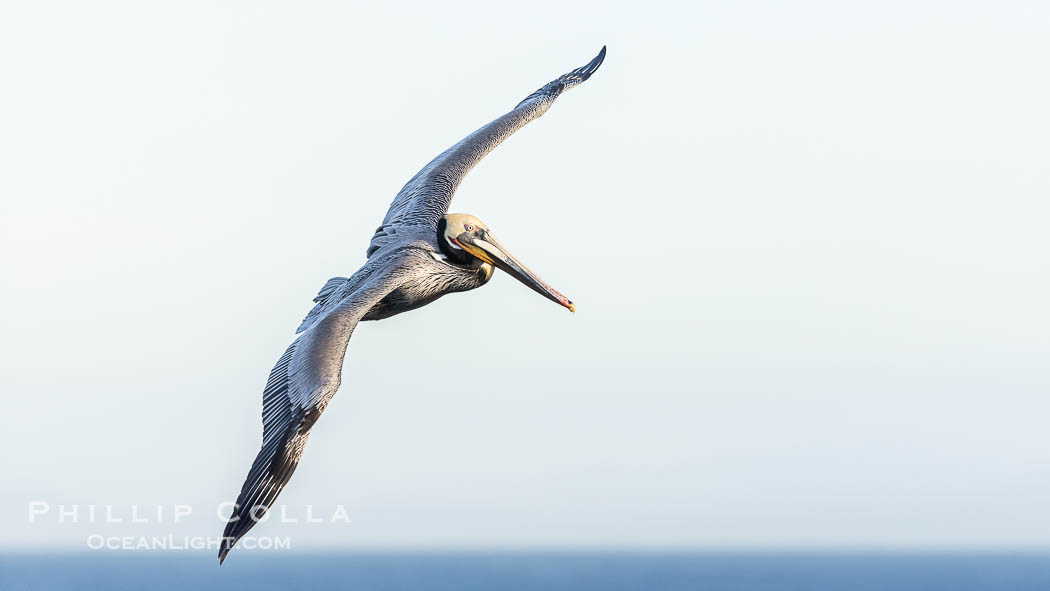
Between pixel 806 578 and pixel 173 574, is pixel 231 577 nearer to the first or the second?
pixel 173 574

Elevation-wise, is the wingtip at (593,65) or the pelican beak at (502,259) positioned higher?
the wingtip at (593,65)

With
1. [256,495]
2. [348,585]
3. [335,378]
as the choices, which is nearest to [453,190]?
[335,378]

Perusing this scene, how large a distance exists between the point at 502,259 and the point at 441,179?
242 centimetres

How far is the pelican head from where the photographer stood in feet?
53.9

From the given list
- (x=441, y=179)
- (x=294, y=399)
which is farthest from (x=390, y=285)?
(x=441, y=179)

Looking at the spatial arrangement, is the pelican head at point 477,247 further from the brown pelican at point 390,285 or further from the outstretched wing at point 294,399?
the outstretched wing at point 294,399

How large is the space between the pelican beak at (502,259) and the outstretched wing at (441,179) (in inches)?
35.2

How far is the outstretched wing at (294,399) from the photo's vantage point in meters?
12.5

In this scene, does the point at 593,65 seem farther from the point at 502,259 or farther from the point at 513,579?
the point at 513,579

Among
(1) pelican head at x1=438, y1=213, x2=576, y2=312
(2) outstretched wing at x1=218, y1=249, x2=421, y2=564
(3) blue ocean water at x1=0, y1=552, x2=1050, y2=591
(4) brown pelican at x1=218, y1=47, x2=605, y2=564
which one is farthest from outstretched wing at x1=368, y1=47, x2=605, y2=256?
(3) blue ocean water at x1=0, y1=552, x2=1050, y2=591

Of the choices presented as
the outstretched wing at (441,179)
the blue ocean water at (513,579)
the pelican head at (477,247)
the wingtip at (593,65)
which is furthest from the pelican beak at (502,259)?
the blue ocean water at (513,579)

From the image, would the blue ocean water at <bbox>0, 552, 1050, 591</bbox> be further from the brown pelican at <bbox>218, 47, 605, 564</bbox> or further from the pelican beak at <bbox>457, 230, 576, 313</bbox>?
the pelican beak at <bbox>457, 230, 576, 313</bbox>

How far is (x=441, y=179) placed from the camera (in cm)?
1852

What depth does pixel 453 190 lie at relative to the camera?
60.3 feet
